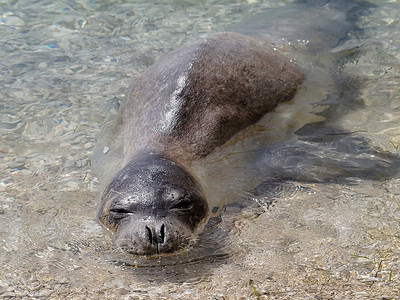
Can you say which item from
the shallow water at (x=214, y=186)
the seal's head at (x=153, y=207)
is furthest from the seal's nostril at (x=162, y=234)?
the shallow water at (x=214, y=186)

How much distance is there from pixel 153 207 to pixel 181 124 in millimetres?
1408

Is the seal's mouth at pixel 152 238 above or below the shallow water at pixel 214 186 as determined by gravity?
above

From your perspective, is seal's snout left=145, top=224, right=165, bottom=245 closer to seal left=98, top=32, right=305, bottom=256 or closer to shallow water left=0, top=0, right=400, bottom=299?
seal left=98, top=32, right=305, bottom=256

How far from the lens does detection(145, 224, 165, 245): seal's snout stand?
4176 millimetres

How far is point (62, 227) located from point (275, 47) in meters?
4.20

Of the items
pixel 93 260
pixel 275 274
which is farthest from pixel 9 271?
pixel 275 274

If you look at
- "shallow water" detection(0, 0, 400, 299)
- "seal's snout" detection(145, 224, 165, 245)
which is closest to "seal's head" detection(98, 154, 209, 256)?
"seal's snout" detection(145, 224, 165, 245)

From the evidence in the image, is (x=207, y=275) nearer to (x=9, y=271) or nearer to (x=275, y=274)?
(x=275, y=274)

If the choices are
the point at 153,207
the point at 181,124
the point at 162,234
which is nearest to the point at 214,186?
the point at 181,124

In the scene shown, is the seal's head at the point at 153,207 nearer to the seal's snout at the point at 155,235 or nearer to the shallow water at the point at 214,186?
the seal's snout at the point at 155,235

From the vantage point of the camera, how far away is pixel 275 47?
7680 mm

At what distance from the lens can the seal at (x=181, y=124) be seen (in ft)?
14.3

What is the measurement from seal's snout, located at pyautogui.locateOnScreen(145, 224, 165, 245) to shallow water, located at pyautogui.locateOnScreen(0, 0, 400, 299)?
17 centimetres

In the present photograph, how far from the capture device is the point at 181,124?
18.2 feet
